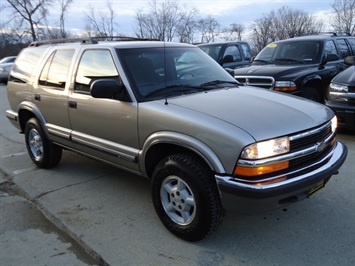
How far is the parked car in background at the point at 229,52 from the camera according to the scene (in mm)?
10758

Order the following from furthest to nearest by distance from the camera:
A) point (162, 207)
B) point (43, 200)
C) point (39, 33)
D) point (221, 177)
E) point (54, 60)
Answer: point (39, 33) → point (54, 60) → point (43, 200) → point (162, 207) → point (221, 177)

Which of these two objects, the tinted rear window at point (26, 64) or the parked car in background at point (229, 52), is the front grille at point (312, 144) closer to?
the tinted rear window at point (26, 64)

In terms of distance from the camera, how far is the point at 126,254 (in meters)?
3.01

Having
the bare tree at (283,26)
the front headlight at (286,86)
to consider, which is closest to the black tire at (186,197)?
the front headlight at (286,86)

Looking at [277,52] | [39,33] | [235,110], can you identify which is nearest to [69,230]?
[235,110]

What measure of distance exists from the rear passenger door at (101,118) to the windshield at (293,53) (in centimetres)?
506

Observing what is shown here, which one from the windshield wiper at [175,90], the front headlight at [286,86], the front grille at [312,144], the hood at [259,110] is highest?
the windshield wiper at [175,90]

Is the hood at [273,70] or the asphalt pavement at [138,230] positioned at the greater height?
the hood at [273,70]

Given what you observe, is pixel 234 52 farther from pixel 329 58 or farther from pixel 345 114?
pixel 345 114

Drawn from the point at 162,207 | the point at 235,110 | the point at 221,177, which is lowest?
the point at 162,207

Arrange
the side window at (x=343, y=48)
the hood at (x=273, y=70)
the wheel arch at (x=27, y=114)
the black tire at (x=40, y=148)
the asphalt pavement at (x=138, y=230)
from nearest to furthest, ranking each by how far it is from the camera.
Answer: the asphalt pavement at (x=138, y=230) < the wheel arch at (x=27, y=114) < the black tire at (x=40, y=148) < the hood at (x=273, y=70) < the side window at (x=343, y=48)

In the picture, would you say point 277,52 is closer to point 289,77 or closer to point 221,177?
point 289,77

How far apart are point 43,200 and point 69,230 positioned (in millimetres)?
914

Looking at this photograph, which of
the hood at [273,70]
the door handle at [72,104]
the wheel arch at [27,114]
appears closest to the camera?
the door handle at [72,104]
